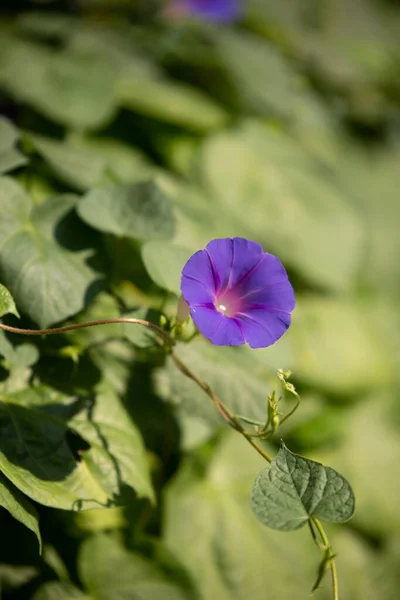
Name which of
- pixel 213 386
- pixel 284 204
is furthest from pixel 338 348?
pixel 213 386

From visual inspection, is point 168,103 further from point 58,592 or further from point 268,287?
point 58,592

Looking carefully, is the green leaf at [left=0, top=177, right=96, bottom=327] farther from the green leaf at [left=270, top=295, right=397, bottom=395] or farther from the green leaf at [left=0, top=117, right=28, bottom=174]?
the green leaf at [left=270, top=295, right=397, bottom=395]

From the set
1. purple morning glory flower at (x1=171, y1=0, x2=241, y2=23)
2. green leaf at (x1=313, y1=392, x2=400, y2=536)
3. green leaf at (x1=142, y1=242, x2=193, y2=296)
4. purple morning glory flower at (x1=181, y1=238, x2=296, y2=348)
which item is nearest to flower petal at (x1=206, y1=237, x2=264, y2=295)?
purple morning glory flower at (x1=181, y1=238, x2=296, y2=348)

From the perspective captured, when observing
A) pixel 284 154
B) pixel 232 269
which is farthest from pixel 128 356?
pixel 284 154

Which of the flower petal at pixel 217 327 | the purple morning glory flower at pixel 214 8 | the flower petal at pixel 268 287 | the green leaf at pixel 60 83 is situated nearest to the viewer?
the flower petal at pixel 217 327

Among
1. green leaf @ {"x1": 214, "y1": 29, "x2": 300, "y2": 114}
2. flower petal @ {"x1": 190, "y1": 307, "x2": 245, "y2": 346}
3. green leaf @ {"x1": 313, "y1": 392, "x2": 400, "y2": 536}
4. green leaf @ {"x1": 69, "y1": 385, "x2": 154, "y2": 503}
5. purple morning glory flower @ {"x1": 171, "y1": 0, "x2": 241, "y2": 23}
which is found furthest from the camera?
purple morning glory flower @ {"x1": 171, "y1": 0, "x2": 241, "y2": 23}

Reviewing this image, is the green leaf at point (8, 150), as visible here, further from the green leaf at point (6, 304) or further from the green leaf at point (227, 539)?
the green leaf at point (227, 539)

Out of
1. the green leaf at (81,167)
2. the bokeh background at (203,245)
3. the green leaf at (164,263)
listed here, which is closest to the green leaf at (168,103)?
the bokeh background at (203,245)
